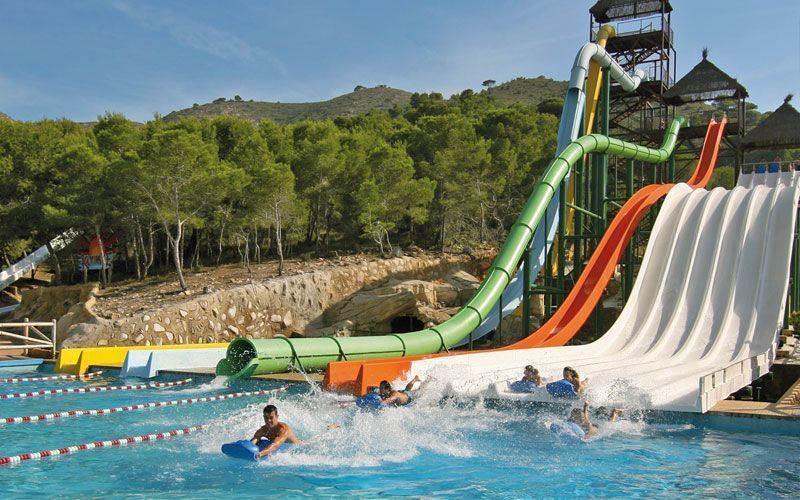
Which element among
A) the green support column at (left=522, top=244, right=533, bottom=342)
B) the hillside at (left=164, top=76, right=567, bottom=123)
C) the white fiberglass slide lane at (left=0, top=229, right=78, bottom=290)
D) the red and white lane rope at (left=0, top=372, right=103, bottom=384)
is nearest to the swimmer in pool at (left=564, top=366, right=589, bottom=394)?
the green support column at (left=522, top=244, right=533, bottom=342)

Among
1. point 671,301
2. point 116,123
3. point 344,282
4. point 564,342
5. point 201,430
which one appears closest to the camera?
point 201,430

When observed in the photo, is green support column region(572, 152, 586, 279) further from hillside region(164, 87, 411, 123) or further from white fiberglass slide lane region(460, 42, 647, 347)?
hillside region(164, 87, 411, 123)

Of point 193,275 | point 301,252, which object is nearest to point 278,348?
point 193,275

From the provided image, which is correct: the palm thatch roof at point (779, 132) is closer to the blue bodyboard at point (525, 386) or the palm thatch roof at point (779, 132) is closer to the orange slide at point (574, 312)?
the orange slide at point (574, 312)

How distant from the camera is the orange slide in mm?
9609

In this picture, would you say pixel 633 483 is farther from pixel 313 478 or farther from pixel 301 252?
pixel 301 252

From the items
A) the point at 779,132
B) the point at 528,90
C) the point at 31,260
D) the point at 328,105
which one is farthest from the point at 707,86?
the point at 328,105

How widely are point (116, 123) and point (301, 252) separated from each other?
850 centimetres

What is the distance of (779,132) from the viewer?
2452cm

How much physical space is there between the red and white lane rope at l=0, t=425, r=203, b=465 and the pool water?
0.36 feet

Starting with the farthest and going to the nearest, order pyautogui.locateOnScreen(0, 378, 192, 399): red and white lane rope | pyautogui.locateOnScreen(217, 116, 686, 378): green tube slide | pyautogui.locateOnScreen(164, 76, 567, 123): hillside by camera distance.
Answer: pyautogui.locateOnScreen(164, 76, 567, 123): hillside < pyautogui.locateOnScreen(0, 378, 192, 399): red and white lane rope < pyautogui.locateOnScreen(217, 116, 686, 378): green tube slide

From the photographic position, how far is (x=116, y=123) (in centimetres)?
2794

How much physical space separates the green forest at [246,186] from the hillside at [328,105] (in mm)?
55220

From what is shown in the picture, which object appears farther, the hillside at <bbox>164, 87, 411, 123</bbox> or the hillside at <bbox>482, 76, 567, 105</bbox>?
the hillside at <bbox>164, 87, 411, 123</bbox>
